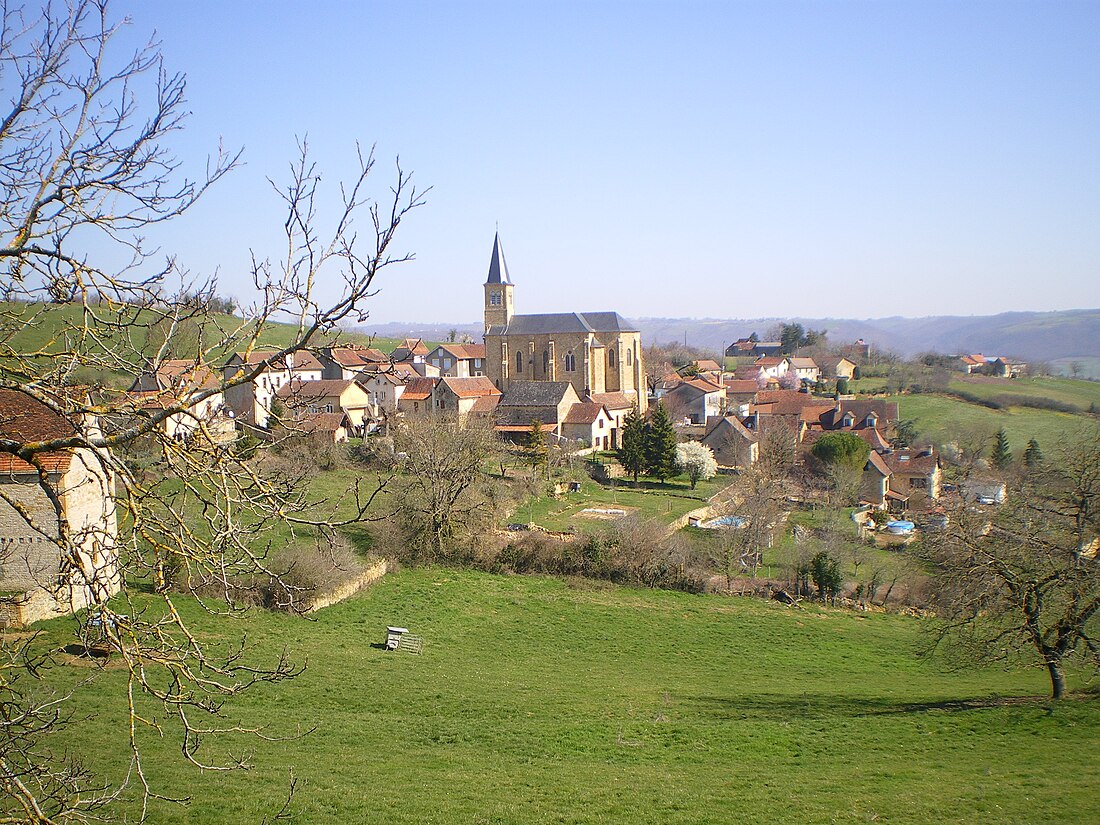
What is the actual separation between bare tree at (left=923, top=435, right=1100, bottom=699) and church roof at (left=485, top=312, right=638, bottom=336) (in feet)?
164

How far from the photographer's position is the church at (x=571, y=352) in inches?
2584

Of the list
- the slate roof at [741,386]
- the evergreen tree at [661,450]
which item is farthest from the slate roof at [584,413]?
the slate roof at [741,386]

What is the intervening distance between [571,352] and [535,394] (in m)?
10.4

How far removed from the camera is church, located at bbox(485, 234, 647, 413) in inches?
2584

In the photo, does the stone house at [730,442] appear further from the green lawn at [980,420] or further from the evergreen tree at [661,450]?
the green lawn at [980,420]

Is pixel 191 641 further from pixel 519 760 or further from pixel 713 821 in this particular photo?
pixel 519 760

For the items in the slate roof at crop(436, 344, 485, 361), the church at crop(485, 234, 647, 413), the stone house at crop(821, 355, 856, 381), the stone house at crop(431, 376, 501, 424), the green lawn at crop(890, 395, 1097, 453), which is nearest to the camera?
the stone house at crop(431, 376, 501, 424)

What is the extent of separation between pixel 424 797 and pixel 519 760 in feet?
8.34

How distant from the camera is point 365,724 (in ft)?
48.3

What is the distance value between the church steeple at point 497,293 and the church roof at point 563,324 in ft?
3.86

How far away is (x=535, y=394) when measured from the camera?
56.7m

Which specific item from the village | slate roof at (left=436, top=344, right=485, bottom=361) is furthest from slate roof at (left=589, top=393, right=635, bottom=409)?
slate roof at (left=436, top=344, right=485, bottom=361)

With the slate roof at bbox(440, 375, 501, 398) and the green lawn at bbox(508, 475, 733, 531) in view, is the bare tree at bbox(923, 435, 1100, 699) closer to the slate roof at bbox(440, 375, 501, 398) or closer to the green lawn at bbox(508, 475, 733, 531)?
the green lawn at bbox(508, 475, 733, 531)

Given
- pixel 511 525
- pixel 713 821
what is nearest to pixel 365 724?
pixel 713 821
